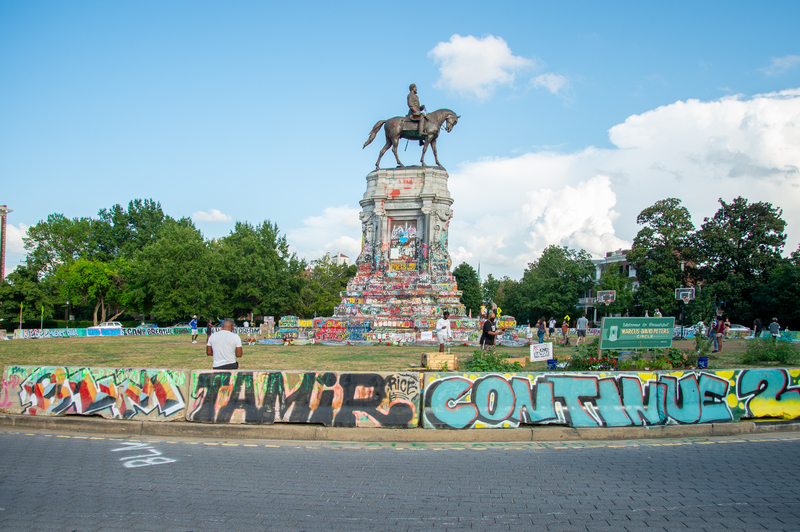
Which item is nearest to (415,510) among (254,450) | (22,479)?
(254,450)

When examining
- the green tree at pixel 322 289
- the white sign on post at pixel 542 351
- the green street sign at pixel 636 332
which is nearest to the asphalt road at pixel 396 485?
the green street sign at pixel 636 332

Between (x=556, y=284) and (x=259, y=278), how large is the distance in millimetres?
39127

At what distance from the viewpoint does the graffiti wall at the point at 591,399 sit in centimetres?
981

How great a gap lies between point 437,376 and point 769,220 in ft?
179

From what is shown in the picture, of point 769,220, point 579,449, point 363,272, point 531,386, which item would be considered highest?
point 769,220

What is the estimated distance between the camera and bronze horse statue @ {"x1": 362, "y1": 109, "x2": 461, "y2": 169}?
3897 cm

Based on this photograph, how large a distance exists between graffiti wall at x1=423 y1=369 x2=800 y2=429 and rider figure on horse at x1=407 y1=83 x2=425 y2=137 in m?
31.3

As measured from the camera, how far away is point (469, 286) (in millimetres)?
96000

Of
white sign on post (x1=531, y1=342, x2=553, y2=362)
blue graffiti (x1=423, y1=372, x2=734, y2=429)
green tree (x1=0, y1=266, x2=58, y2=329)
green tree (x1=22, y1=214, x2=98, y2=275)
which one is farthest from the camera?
green tree (x1=22, y1=214, x2=98, y2=275)

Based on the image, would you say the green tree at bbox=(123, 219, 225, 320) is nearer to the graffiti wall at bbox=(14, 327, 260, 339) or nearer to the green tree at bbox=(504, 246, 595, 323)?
the graffiti wall at bbox=(14, 327, 260, 339)

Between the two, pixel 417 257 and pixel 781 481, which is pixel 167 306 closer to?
pixel 417 257

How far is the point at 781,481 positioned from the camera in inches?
281

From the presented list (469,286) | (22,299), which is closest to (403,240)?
(22,299)

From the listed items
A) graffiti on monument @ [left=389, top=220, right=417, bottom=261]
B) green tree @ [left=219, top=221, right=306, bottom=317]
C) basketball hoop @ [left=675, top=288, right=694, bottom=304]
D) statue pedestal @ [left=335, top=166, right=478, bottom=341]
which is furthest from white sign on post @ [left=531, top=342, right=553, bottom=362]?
green tree @ [left=219, top=221, right=306, bottom=317]
